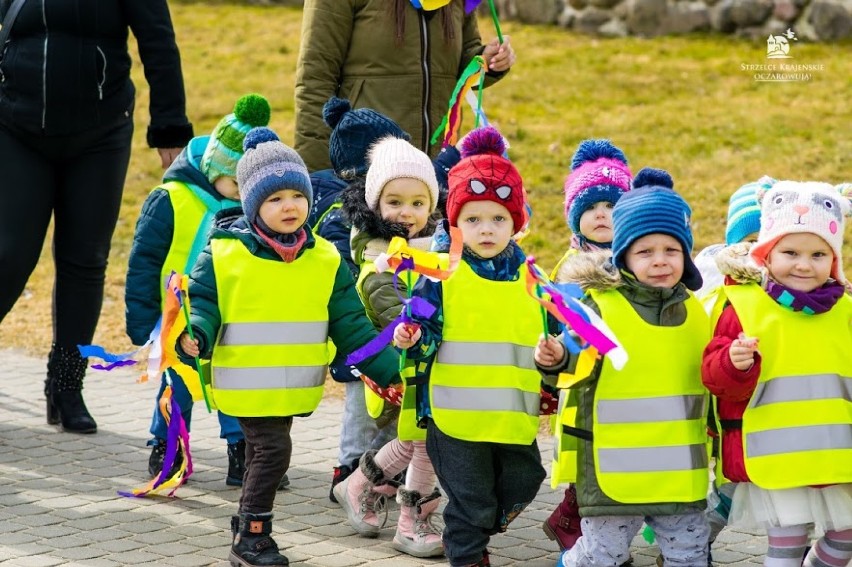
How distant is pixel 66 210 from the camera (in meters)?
6.69

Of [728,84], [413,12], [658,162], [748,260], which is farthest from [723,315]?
[728,84]

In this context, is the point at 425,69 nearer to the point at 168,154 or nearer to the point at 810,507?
the point at 168,154

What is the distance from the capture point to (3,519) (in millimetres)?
5684

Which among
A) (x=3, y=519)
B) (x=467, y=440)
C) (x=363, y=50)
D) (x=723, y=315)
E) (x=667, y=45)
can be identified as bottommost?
(x=3, y=519)

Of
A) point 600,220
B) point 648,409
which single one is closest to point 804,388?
point 648,409

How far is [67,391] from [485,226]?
2.91 metres

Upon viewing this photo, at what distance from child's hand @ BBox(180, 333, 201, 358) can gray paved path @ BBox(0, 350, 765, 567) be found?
0.83 metres

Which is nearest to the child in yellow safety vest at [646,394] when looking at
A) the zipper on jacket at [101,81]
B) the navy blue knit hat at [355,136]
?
the navy blue knit hat at [355,136]

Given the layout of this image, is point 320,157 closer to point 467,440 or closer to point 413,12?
point 413,12

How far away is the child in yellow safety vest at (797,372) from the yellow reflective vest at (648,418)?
0.12 meters

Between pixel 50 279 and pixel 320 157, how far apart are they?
17.0 ft

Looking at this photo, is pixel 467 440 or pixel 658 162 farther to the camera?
pixel 658 162

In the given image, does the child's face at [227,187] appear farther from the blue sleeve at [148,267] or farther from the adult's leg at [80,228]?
the adult's leg at [80,228]

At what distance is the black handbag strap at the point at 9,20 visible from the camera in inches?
250
